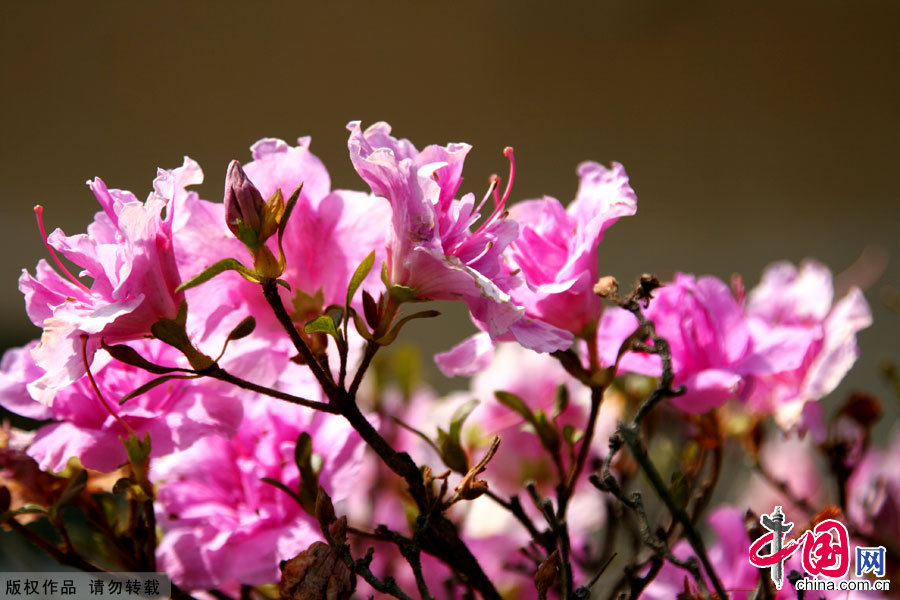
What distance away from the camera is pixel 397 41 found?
2201 millimetres

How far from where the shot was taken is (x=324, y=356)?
441 millimetres

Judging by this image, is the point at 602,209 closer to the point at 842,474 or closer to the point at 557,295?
the point at 557,295

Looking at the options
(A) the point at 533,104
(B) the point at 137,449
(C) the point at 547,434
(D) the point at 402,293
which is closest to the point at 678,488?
(C) the point at 547,434

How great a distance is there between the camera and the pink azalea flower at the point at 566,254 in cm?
45

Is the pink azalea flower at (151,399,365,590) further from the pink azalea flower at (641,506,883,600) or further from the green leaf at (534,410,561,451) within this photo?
the pink azalea flower at (641,506,883,600)

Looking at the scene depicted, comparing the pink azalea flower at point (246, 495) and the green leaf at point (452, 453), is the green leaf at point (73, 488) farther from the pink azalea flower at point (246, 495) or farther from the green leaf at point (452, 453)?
the green leaf at point (452, 453)

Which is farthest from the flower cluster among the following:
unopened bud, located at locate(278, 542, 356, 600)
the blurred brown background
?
the blurred brown background

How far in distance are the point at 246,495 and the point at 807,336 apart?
37 centimetres

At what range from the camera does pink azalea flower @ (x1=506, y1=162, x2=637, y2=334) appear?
45cm

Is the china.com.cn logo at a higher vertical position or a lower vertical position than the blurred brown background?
lower

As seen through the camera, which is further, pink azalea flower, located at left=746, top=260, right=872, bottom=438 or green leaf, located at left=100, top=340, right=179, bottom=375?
pink azalea flower, located at left=746, top=260, right=872, bottom=438

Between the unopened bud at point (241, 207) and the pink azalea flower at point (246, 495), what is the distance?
14cm

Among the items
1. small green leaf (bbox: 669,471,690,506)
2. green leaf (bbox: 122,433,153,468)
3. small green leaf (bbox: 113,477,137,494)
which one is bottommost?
small green leaf (bbox: 669,471,690,506)

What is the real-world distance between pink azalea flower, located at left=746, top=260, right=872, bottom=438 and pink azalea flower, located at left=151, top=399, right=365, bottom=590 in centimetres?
29
